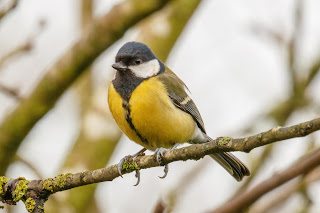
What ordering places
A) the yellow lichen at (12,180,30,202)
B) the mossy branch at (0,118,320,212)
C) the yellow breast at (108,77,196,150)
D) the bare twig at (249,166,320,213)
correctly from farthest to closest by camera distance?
the yellow breast at (108,77,196,150) < the bare twig at (249,166,320,213) < the yellow lichen at (12,180,30,202) < the mossy branch at (0,118,320,212)

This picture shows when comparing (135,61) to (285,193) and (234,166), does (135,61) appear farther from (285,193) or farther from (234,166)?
(285,193)

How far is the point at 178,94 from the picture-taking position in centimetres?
413

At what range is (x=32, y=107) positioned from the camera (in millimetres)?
3969

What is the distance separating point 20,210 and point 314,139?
10.3 feet

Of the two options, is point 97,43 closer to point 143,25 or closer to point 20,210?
point 143,25

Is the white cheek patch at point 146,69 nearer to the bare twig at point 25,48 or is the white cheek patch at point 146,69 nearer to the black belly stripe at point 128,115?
the black belly stripe at point 128,115

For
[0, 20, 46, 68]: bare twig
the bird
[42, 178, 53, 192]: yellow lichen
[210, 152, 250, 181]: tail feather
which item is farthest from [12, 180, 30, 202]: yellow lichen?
[210, 152, 250, 181]: tail feather

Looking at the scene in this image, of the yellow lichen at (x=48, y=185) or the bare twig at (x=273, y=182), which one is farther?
the yellow lichen at (x=48, y=185)

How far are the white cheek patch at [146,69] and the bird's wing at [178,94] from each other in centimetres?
7

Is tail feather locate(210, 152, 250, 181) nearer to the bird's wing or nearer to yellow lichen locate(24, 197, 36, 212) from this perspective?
the bird's wing

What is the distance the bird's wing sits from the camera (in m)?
4.04

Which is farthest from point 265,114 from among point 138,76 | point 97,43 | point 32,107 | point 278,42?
point 32,107

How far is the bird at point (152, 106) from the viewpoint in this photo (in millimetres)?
3680

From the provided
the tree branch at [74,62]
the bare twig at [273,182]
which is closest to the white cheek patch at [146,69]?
the tree branch at [74,62]
